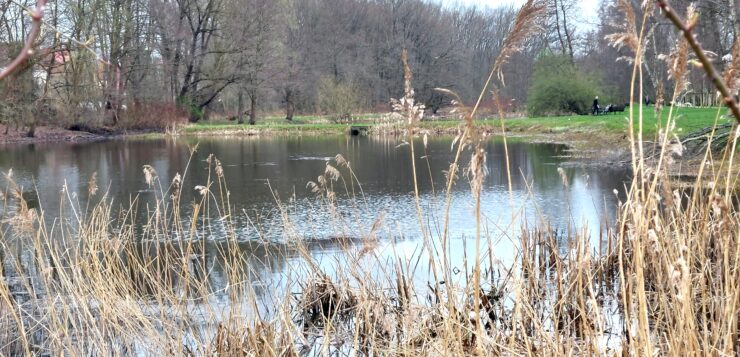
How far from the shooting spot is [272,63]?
3594cm

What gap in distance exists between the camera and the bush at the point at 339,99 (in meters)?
36.6

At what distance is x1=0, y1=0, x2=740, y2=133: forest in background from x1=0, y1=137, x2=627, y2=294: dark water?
16.2 feet

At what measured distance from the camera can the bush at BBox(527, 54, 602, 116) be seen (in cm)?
3366

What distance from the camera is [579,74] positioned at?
3431 cm

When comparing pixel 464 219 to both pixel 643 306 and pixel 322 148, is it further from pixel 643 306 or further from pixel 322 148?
pixel 322 148

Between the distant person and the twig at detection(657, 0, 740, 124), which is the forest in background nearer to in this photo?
the distant person

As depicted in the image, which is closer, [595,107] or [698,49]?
[698,49]

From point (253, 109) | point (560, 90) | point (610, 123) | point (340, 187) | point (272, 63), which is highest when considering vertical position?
point (272, 63)

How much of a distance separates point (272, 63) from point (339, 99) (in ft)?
11.8

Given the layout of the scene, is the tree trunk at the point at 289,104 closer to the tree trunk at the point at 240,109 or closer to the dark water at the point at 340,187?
the tree trunk at the point at 240,109

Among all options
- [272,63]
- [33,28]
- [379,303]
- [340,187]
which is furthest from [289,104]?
[33,28]

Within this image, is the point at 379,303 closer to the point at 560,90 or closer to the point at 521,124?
the point at 521,124

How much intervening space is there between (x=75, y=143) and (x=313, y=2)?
20600 mm

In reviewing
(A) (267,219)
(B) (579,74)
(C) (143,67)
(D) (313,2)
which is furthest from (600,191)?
(D) (313,2)
